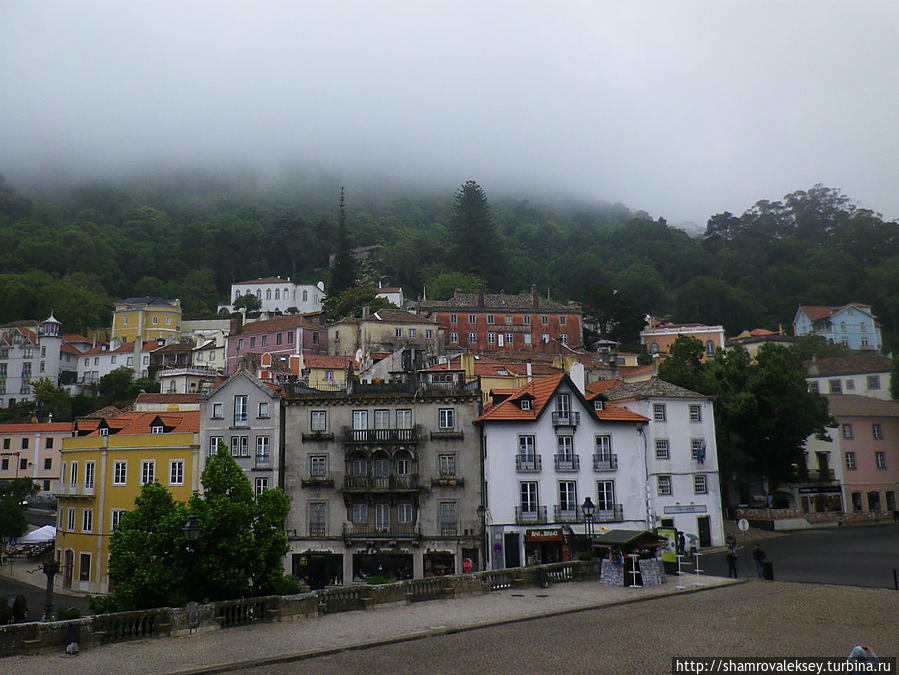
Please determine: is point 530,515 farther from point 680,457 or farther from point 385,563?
point 680,457

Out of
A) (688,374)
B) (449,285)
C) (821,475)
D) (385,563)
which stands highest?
(449,285)

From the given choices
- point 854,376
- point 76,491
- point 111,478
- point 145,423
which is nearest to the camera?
point 111,478

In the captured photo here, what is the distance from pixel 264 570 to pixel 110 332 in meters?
103

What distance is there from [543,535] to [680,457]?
10751 mm

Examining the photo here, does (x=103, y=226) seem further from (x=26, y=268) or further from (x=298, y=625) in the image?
(x=298, y=625)

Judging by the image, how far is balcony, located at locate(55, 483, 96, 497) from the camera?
43.1 m

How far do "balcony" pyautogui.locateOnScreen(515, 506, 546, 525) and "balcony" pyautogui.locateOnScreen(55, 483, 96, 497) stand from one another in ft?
78.0

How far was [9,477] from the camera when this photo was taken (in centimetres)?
7694

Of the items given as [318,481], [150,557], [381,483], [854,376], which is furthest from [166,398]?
[854,376]

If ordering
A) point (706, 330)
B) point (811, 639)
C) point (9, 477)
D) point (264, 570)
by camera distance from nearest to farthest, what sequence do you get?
point (811, 639)
point (264, 570)
point (9, 477)
point (706, 330)

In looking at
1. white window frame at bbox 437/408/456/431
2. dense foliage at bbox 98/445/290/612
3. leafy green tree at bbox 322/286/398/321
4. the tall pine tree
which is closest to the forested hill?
the tall pine tree

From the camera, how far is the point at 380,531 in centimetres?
4084

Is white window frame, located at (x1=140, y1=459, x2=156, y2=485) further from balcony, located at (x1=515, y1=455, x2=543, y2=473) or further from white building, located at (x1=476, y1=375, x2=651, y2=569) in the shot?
balcony, located at (x1=515, y1=455, x2=543, y2=473)

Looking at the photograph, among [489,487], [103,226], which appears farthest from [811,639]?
[103,226]
